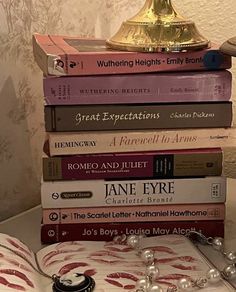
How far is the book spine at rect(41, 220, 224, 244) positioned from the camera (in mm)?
853

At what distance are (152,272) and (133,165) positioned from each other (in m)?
0.17

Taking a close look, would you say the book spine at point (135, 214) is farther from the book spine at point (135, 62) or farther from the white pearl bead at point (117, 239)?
the book spine at point (135, 62)

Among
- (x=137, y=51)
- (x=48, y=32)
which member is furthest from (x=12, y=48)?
(x=137, y=51)

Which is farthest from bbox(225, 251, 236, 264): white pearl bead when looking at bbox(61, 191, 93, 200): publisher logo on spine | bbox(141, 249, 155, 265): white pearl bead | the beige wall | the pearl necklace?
the beige wall

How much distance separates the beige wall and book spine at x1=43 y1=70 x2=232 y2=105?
0.58ft

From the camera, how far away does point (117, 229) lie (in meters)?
0.86

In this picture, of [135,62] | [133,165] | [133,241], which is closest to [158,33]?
[135,62]

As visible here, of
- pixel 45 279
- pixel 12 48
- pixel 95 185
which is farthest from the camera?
pixel 12 48

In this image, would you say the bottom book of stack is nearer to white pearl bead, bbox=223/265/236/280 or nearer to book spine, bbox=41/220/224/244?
book spine, bbox=41/220/224/244

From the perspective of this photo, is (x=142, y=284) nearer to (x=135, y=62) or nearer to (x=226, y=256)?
(x=226, y=256)

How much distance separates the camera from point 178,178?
0.85 m

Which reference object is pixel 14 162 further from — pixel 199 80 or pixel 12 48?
pixel 199 80

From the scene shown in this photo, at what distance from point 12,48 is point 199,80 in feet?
1.04

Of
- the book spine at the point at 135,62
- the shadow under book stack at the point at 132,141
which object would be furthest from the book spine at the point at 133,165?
the book spine at the point at 135,62
